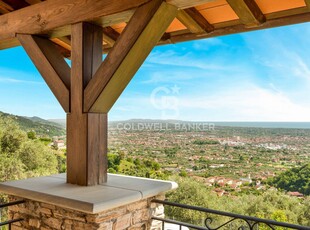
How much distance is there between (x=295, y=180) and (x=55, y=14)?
14528 millimetres

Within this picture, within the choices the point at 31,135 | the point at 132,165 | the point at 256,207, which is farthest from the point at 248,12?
the point at 31,135

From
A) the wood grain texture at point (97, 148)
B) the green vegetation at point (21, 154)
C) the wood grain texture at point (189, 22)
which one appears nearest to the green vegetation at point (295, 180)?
the green vegetation at point (21, 154)

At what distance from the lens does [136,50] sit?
188cm

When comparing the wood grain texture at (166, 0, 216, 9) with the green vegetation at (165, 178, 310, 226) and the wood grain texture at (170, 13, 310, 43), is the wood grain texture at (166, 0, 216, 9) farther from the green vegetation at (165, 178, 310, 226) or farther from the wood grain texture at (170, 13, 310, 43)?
the green vegetation at (165, 178, 310, 226)

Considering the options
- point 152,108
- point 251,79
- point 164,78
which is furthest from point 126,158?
point 251,79

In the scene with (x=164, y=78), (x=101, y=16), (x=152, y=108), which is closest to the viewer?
(x=101, y=16)

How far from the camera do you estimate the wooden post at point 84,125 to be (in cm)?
205

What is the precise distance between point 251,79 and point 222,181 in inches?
466

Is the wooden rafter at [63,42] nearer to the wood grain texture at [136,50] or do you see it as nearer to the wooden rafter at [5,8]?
the wooden rafter at [5,8]

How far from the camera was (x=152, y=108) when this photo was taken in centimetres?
2259

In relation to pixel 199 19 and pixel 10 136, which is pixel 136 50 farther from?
pixel 10 136

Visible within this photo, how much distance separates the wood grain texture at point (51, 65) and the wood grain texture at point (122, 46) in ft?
0.90

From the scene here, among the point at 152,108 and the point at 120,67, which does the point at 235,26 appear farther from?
the point at 152,108

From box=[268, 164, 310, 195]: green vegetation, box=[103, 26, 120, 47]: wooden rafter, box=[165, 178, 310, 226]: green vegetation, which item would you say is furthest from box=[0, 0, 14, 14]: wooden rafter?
box=[268, 164, 310, 195]: green vegetation
